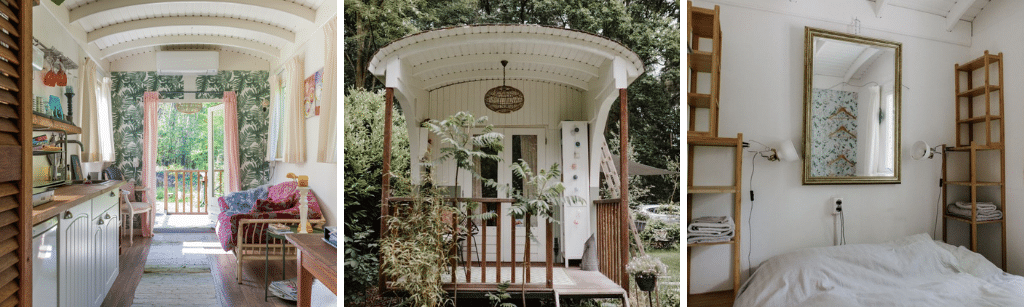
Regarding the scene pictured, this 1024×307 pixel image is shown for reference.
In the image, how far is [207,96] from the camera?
1.78m

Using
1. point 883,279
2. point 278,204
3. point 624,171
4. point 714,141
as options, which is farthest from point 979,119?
point 278,204

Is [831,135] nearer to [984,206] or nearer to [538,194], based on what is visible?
[984,206]

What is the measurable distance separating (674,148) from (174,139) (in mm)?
1963

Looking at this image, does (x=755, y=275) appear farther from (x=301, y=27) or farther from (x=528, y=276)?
(x=301, y=27)

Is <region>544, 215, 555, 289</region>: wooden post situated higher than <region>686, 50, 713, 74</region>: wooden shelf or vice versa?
<region>686, 50, 713, 74</region>: wooden shelf

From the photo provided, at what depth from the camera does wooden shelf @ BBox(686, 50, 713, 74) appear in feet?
6.55

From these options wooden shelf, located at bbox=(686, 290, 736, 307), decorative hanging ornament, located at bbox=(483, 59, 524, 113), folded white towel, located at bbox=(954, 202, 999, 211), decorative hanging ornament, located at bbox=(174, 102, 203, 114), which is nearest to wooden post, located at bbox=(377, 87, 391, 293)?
decorative hanging ornament, located at bbox=(483, 59, 524, 113)

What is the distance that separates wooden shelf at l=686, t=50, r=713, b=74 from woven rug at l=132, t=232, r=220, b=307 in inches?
75.0

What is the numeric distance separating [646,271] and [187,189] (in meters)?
1.83

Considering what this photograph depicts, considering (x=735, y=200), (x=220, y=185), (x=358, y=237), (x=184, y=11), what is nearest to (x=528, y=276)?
(x=358, y=237)

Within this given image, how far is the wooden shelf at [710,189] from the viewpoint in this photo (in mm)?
2008

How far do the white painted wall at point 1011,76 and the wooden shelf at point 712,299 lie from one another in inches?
51.3

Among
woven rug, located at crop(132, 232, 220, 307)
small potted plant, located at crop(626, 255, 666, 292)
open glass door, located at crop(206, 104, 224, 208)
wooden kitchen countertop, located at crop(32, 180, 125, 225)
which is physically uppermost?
open glass door, located at crop(206, 104, 224, 208)

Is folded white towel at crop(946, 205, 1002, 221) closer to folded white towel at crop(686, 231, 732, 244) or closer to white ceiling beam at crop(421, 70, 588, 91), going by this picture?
folded white towel at crop(686, 231, 732, 244)
